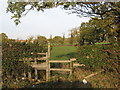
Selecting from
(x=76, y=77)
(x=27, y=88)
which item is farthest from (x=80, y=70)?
(x=27, y=88)

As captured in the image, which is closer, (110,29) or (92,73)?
(110,29)

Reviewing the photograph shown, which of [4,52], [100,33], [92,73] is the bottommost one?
[92,73]

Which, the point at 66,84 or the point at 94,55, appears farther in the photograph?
the point at 94,55

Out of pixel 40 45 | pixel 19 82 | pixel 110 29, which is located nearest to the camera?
pixel 110 29

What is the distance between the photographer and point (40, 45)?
6.93 metres

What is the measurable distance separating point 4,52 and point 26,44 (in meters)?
1.07

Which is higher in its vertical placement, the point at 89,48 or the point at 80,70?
the point at 89,48

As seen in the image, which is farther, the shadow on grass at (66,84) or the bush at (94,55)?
the bush at (94,55)

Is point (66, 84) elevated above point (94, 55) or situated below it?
below

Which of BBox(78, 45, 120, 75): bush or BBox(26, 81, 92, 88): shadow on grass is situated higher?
BBox(78, 45, 120, 75): bush

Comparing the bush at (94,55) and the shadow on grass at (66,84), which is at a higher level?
the bush at (94,55)

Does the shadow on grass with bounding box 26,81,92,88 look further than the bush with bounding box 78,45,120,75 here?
No

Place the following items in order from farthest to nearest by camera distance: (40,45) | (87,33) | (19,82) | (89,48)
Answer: (40,45)
(87,33)
(89,48)
(19,82)

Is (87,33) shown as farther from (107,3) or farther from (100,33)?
(107,3)
